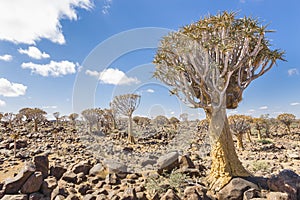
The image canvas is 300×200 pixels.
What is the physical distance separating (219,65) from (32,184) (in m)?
6.20

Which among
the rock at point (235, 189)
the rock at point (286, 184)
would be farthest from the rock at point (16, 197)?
the rock at point (286, 184)

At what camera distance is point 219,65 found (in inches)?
246

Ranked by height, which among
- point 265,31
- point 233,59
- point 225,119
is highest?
point 265,31

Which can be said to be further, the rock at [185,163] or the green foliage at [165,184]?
the rock at [185,163]

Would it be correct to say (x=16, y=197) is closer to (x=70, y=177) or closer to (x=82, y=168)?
(x=70, y=177)

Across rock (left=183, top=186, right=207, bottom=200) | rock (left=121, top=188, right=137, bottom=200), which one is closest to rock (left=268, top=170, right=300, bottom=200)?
rock (left=183, top=186, right=207, bottom=200)

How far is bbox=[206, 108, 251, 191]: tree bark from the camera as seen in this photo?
575 cm

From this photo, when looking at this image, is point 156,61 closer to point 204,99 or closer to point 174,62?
point 174,62

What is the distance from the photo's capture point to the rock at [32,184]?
5125 mm

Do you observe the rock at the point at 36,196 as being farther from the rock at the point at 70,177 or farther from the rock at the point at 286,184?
the rock at the point at 286,184

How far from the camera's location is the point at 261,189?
A: 5.31 metres

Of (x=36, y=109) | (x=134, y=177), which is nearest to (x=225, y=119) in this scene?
(x=134, y=177)

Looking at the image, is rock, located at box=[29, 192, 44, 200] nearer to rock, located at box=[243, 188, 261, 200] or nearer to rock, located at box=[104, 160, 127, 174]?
rock, located at box=[104, 160, 127, 174]

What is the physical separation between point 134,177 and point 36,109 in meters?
28.8
